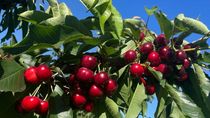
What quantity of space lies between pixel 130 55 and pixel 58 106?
0.38 meters

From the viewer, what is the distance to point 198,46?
229cm

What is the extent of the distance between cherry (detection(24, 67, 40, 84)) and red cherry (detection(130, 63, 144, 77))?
41 cm

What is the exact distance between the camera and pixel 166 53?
2.21 meters

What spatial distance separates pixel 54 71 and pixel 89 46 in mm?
187

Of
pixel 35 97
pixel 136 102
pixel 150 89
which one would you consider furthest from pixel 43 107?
pixel 150 89

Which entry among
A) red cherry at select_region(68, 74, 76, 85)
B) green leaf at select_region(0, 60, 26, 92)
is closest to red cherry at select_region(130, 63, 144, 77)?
red cherry at select_region(68, 74, 76, 85)

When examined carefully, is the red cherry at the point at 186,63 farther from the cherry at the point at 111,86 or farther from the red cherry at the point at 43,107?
the red cherry at the point at 43,107

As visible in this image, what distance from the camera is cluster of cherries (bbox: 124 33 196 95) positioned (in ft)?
7.11

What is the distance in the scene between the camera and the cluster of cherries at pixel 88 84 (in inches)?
78.3

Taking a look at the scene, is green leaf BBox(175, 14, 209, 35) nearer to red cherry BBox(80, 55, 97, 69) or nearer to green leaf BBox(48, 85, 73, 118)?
red cherry BBox(80, 55, 97, 69)

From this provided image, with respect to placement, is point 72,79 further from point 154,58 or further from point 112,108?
point 154,58

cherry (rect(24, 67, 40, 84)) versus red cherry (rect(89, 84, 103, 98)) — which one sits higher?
cherry (rect(24, 67, 40, 84))

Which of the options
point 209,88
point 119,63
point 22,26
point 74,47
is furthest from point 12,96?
point 22,26

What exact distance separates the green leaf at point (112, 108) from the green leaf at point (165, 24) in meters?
0.41
